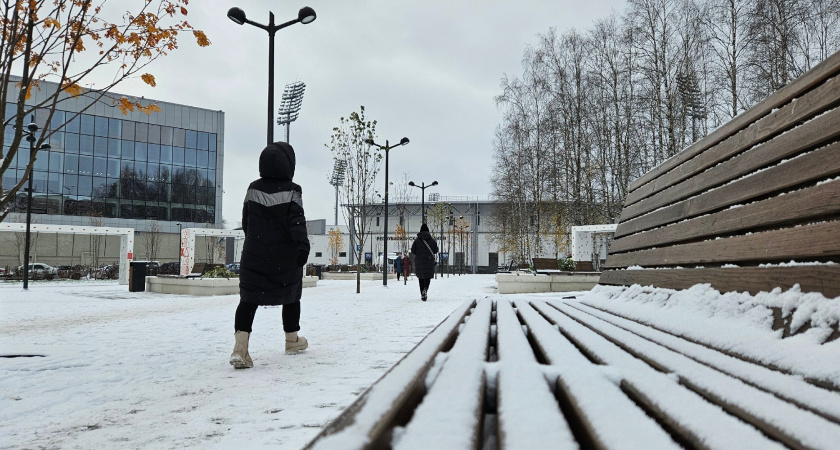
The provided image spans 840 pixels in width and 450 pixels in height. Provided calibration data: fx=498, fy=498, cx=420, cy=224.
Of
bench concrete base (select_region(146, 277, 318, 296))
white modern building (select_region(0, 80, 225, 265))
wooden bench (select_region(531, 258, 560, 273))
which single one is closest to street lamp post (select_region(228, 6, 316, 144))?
bench concrete base (select_region(146, 277, 318, 296))

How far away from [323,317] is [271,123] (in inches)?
169

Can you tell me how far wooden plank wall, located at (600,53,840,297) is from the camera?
73.3 inches

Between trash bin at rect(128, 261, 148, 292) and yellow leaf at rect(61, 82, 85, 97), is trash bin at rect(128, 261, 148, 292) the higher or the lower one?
the lower one

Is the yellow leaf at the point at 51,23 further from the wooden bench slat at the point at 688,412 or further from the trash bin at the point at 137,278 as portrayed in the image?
the trash bin at the point at 137,278

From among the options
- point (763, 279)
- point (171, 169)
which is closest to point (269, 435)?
point (763, 279)

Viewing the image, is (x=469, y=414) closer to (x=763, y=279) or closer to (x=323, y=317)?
(x=763, y=279)

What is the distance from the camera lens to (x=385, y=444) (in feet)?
2.85

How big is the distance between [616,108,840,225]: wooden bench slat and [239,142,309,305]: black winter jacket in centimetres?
295

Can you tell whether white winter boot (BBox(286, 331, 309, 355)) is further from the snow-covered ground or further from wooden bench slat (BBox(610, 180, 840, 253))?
wooden bench slat (BBox(610, 180, 840, 253))

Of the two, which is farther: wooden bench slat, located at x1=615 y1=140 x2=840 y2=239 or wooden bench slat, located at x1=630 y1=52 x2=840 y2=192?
wooden bench slat, located at x1=630 y1=52 x2=840 y2=192

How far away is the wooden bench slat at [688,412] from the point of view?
82 centimetres

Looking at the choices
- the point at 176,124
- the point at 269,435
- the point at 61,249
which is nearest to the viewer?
the point at 269,435

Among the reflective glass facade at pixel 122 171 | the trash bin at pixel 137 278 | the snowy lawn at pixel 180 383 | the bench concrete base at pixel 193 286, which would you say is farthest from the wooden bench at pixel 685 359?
the reflective glass facade at pixel 122 171

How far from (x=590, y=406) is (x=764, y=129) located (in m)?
2.21
